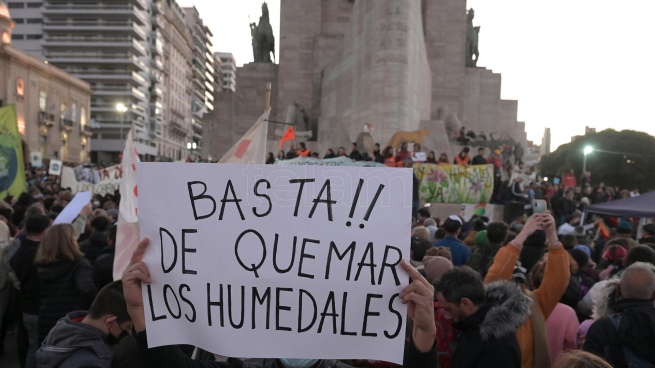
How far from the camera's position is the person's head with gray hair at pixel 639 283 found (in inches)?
127

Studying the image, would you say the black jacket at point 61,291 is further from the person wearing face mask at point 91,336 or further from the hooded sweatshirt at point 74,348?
the hooded sweatshirt at point 74,348

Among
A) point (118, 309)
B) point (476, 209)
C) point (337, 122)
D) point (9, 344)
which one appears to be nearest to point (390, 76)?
point (337, 122)

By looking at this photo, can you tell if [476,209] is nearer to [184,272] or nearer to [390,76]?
[390,76]

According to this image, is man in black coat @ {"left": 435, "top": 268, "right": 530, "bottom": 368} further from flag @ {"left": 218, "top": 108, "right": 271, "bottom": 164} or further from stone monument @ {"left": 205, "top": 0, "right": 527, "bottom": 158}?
stone monument @ {"left": 205, "top": 0, "right": 527, "bottom": 158}

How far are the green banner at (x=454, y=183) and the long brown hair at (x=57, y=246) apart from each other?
32.6ft

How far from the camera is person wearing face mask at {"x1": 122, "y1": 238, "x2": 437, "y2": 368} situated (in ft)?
7.39

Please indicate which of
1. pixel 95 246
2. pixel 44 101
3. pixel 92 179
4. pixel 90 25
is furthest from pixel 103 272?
pixel 90 25

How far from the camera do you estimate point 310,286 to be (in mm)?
2391

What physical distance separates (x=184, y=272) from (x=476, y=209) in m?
11.4

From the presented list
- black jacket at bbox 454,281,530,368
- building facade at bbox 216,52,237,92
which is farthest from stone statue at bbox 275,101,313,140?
building facade at bbox 216,52,237,92

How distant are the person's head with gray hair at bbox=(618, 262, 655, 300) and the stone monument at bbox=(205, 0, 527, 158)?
1627cm

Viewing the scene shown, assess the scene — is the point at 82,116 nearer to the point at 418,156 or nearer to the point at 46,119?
the point at 46,119

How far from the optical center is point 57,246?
Answer: 439 centimetres

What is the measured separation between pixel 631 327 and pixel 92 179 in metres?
13.6
